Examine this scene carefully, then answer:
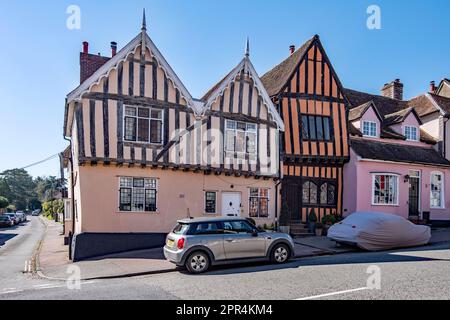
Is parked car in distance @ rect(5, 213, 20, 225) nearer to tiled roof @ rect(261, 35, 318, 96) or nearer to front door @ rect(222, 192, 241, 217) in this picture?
front door @ rect(222, 192, 241, 217)

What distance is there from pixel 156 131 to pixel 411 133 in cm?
1565

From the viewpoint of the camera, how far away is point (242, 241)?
11.0 m

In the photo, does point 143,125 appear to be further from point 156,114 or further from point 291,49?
point 291,49

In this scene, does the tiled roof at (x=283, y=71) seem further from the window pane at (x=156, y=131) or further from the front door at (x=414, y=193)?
the front door at (x=414, y=193)

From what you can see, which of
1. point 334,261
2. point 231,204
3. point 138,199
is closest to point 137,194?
point 138,199

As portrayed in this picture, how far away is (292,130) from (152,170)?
25.2ft

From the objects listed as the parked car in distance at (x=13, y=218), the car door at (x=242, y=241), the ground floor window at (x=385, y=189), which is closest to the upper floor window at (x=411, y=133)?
the ground floor window at (x=385, y=189)

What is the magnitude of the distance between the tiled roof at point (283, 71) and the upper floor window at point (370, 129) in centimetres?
536

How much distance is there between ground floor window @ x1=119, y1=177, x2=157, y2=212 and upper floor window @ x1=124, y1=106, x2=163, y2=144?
5.91 ft

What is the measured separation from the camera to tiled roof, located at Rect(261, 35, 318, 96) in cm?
1930

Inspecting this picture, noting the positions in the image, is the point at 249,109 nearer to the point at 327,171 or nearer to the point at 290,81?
the point at 290,81

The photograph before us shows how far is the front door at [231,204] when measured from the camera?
1727cm

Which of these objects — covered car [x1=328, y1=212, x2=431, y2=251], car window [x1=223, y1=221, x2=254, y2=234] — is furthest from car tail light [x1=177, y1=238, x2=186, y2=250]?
covered car [x1=328, y1=212, x2=431, y2=251]

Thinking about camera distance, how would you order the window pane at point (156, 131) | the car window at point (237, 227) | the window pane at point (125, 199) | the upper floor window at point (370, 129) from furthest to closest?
the upper floor window at point (370, 129) < the window pane at point (156, 131) < the window pane at point (125, 199) < the car window at point (237, 227)
